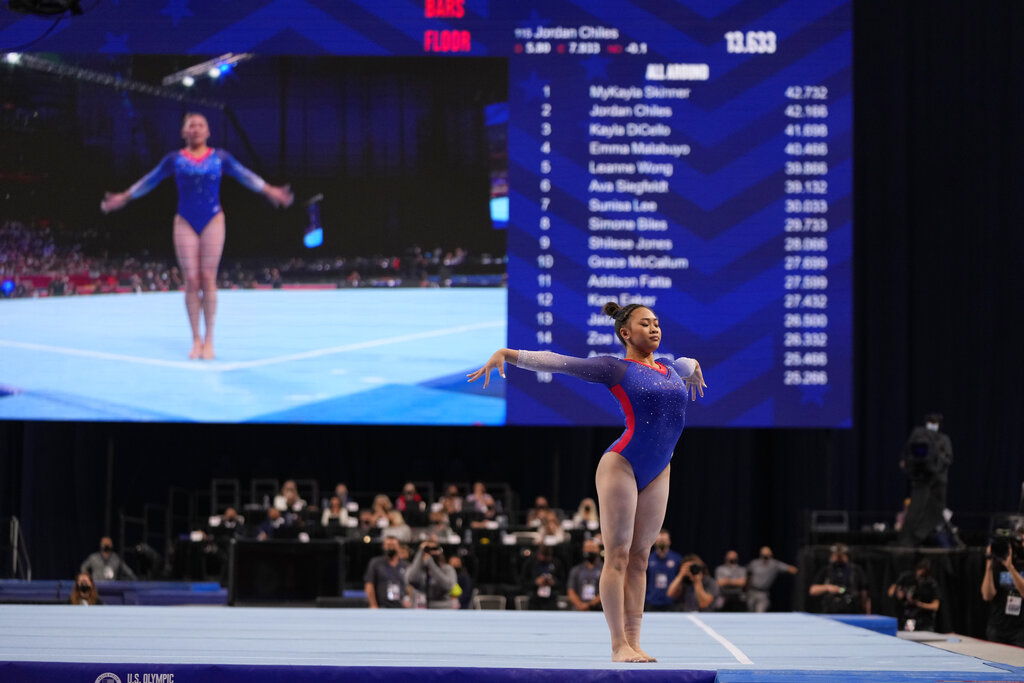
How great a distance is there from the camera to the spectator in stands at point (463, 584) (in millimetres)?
10961

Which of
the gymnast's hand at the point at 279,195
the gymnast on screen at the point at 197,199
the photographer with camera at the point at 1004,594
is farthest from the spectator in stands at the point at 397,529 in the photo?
the photographer with camera at the point at 1004,594

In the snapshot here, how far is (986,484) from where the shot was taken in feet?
46.2

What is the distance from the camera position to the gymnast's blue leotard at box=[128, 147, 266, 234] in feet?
32.9

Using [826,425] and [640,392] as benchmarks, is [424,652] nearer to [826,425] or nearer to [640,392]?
[640,392]

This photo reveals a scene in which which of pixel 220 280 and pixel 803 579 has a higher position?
pixel 220 280

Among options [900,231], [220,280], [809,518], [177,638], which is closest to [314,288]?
[220,280]

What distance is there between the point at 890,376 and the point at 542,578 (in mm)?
6022

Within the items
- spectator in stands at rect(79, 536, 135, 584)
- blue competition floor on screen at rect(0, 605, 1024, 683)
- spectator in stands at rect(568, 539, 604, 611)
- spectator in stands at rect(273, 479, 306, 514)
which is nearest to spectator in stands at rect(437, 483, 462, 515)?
spectator in stands at rect(273, 479, 306, 514)

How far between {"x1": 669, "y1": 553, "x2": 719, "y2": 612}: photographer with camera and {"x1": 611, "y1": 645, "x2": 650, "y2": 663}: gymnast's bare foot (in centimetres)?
669

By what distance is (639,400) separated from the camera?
450 cm

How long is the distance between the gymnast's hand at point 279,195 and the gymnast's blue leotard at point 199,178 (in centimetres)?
18

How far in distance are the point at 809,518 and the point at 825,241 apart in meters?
4.87

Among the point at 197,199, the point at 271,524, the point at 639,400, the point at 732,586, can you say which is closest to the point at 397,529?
the point at 271,524

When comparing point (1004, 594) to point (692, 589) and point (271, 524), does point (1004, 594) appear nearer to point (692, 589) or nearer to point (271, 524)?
point (692, 589)
